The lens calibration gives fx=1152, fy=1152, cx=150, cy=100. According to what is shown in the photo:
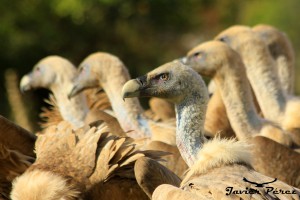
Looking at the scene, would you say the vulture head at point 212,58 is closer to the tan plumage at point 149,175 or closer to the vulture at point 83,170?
the vulture at point 83,170

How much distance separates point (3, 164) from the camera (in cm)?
706

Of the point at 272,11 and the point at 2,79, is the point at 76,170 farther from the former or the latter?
the point at 272,11

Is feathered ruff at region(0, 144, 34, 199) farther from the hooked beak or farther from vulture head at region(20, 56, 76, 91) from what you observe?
vulture head at region(20, 56, 76, 91)

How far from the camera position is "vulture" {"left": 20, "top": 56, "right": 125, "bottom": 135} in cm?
1045

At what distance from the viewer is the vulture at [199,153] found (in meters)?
5.63

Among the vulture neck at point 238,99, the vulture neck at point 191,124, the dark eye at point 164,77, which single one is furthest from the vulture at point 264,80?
the dark eye at point 164,77

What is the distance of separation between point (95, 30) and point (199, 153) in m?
14.0

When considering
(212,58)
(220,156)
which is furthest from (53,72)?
(220,156)

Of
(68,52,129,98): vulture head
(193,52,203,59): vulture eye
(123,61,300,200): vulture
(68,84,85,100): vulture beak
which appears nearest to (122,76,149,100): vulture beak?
(123,61,300,200): vulture

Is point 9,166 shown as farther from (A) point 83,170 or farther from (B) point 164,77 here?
(B) point 164,77

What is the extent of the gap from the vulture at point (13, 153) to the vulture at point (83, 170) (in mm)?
217

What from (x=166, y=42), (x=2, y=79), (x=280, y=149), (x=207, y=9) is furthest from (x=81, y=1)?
(x=280, y=149)

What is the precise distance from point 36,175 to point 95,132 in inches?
19.4

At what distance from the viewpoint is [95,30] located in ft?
66.1
